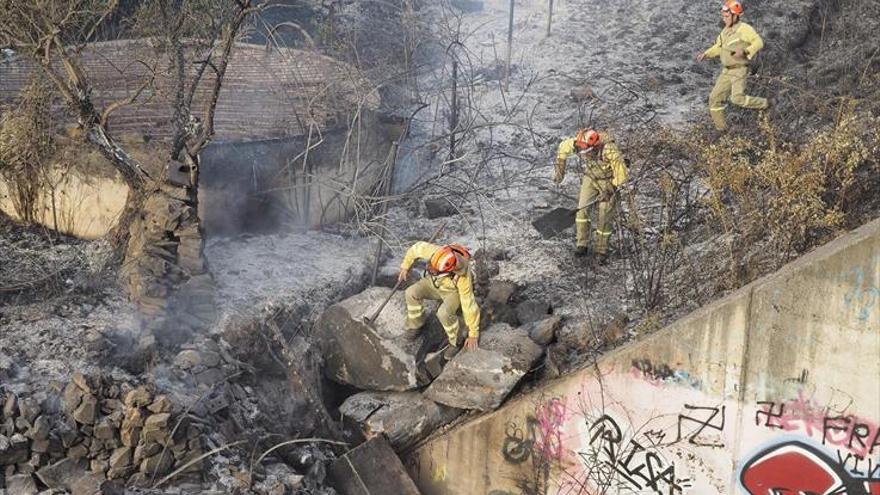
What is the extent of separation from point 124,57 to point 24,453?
692cm

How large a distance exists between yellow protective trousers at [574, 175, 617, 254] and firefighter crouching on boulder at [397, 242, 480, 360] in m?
1.82

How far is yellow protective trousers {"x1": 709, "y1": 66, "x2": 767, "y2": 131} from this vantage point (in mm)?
10125

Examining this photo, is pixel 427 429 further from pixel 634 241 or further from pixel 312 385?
pixel 634 241

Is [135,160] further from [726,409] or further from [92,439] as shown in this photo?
[726,409]

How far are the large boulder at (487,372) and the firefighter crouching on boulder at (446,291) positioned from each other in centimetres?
16

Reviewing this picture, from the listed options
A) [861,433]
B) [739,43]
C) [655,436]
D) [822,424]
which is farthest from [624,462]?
[739,43]

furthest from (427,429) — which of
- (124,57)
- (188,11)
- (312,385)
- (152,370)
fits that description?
(124,57)

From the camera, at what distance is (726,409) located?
7.04 meters

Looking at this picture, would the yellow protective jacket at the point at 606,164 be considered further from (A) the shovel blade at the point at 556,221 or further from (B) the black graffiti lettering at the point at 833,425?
(B) the black graffiti lettering at the point at 833,425

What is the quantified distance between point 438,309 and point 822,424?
3.45 m

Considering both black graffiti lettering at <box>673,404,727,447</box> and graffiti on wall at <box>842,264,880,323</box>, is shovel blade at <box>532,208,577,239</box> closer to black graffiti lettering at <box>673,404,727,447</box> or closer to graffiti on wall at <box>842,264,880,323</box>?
black graffiti lettering at <box>673,404,727,447</box>

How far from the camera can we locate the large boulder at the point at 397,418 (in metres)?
8.33

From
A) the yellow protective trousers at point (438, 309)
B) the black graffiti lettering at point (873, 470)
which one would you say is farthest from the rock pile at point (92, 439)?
the black graffiti lettering at point (873, 470)

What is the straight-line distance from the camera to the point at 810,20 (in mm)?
13578
